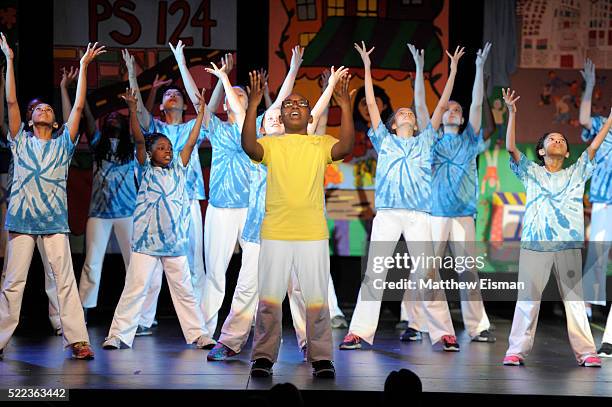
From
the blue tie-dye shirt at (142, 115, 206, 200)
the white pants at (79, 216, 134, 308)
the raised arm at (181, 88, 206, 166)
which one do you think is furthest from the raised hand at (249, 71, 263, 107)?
the white pants at (79, 216, 134, 308)

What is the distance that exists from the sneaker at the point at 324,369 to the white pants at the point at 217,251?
1.53 metres

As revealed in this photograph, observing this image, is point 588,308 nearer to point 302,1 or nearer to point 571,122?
point 571,122

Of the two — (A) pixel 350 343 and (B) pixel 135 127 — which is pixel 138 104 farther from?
(A) pixel 350 343

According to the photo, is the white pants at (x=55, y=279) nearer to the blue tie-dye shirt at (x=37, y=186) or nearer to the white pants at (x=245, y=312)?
the blue tie-dye shirt at (x=37, y=186)

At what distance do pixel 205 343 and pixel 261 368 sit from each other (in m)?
1.13

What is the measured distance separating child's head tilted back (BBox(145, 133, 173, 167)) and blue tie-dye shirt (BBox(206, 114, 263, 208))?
1.76ft

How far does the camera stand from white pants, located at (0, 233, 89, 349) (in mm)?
6324

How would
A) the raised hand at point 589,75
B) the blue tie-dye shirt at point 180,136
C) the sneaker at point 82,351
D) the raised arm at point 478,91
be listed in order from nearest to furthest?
the sneaker at point 82,351
the raised arm at point 478,91
the blue tie-dye shirt at point 180,136
the raised hand at point 589,75

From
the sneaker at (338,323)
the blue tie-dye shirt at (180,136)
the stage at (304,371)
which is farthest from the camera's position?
the sneaker at (338,323)

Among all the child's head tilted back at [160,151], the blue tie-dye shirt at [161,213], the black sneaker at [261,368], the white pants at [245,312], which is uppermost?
the child's head tilted back at [160,151]

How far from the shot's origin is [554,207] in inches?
254

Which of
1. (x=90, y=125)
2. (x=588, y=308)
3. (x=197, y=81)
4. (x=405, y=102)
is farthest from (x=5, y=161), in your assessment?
(x=588, y=308)

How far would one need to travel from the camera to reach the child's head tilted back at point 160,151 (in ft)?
22.2

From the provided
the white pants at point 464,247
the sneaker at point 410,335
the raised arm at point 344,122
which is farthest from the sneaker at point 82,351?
the white pants at point 464,247
